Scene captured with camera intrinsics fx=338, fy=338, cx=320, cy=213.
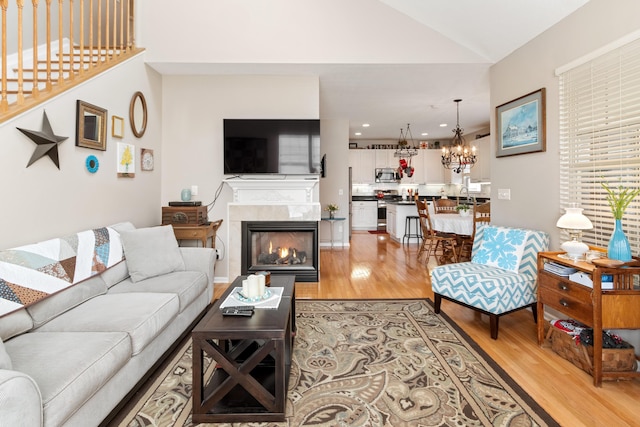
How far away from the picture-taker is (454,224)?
5.38 m

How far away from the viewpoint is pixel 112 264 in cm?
265

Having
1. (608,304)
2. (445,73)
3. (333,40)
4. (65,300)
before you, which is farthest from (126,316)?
(445,73)

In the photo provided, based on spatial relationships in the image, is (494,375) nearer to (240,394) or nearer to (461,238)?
(240,394)

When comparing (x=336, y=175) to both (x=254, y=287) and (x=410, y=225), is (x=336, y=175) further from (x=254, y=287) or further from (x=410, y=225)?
(x=254, y=287)

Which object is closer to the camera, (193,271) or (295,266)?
(193,271)

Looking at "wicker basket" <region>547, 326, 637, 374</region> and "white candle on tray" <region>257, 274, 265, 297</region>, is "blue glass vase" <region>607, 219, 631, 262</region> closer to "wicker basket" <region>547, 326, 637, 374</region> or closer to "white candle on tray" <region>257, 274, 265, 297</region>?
"wicker basket" <region>547, 326, 637, 374</region>

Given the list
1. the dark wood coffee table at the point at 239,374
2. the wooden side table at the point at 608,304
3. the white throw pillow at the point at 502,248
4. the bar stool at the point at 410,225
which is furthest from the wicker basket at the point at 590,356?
the bar stool at the point at 410,225

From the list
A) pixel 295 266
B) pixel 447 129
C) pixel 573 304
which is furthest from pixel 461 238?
pixel 447 129

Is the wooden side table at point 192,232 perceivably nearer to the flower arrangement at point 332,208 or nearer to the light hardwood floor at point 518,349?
the light hardwood floor at point 518,349

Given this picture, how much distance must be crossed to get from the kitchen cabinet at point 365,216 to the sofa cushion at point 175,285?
7097 mm

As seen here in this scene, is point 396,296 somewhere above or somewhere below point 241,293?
below

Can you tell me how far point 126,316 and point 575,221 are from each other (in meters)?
3.01

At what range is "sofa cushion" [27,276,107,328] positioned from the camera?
6.33 ft

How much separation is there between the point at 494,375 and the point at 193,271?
251 centimetres
